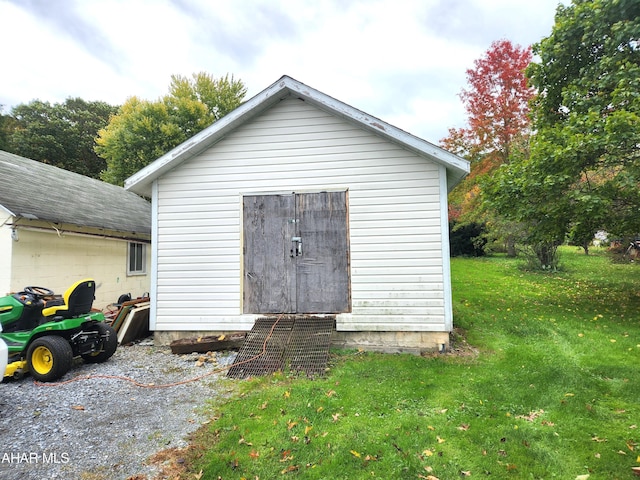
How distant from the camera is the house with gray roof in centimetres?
708

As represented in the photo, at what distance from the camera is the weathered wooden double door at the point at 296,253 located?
19.3 ft

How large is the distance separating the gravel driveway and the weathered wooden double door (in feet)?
4.71

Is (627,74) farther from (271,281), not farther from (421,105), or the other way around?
(421,105)

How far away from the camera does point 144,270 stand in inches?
445

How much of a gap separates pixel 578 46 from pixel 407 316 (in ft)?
25.8

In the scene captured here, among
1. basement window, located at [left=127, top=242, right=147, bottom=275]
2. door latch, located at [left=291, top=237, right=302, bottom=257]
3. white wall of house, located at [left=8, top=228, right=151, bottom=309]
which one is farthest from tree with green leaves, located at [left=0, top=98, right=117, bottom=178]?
door latch, located at [left=291, top=237, right=302, bottom=257]

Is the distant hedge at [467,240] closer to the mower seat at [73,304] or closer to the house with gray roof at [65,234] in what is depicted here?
the house with gray roof at [65,234]

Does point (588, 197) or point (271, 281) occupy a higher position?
point (588, 197)

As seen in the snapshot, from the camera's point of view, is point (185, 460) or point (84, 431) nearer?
point (185, 460)

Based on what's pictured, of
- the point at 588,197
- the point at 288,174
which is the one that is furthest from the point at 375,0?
the point at 588,197

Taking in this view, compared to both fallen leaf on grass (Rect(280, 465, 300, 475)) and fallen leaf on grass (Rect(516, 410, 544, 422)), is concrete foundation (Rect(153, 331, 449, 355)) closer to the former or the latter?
fallen leaf on grass (Rect(516, 410, 544, 422))

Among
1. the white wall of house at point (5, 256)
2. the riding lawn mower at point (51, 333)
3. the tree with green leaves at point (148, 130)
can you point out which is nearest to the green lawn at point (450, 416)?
the riding lawn mower at point (51, 333)

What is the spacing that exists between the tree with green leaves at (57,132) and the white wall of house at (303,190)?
26.5 m

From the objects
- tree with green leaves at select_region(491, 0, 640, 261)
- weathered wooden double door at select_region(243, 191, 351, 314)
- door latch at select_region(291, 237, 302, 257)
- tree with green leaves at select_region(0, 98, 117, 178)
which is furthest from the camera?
tree with green leaves at select_region(0, 98, 117, 178)
